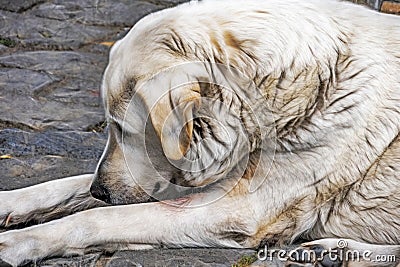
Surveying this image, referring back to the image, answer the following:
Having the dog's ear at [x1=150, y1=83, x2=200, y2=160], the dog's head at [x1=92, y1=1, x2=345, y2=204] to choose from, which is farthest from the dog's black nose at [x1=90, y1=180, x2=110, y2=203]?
the dog's ear at [x1=150, y1=83, x2=200, y2=160]

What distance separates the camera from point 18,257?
3.39 metres

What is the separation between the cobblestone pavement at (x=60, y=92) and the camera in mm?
3584

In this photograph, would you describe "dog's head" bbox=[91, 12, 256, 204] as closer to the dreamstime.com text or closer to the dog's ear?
the dog's ear

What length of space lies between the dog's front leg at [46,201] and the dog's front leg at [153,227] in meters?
0.24

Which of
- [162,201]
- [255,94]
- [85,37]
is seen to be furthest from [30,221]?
[85,37]

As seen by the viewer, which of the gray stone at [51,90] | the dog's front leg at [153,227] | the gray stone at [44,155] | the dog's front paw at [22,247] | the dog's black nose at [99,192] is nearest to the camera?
the dog's front paw at [22,247]

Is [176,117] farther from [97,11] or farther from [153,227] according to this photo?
[97,11]

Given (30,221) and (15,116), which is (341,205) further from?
(15,116)

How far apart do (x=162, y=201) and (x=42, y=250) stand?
568 mm

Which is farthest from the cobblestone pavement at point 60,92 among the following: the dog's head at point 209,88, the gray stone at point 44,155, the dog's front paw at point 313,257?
the dog's head at point 209,88

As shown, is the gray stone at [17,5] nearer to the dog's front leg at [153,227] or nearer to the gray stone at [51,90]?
the gray stone at [51,90]

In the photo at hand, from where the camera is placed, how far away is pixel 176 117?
327 centimetres

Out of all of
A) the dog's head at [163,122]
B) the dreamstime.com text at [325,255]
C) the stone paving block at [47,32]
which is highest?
the dog's head at [163,122]

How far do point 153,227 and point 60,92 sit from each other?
2.27m
